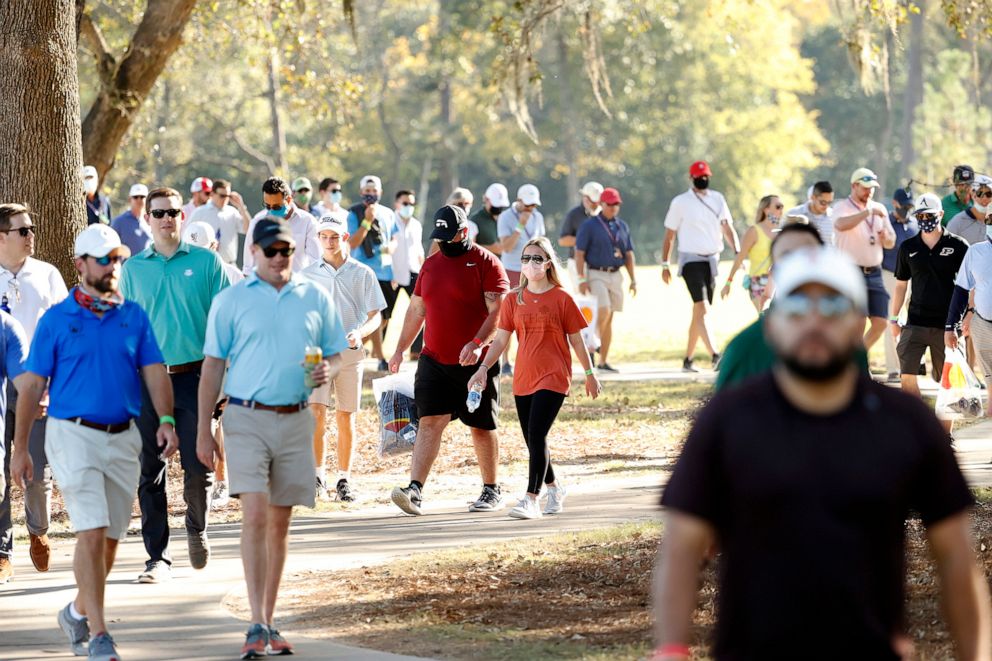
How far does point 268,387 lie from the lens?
24.6 feet

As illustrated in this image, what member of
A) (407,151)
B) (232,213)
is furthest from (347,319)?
(407,151)

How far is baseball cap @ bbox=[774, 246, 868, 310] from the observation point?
381 cm

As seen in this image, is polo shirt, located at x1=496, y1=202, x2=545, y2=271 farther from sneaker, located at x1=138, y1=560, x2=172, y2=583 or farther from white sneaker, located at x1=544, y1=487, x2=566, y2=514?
sneaker, located at x1=138, y1=560, x2=172, y2=583

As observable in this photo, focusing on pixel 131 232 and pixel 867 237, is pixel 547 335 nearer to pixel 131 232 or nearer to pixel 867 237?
pixel 867 237

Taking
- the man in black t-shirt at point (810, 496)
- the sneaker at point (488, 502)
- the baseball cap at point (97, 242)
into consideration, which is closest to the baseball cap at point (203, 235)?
the sneaker at point (488, 502)

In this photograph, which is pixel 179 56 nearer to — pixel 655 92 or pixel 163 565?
pixel 163 565

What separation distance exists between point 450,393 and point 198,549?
2.53 m

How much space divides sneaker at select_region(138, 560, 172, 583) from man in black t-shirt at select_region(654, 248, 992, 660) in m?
5.89

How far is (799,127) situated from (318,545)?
57380mm

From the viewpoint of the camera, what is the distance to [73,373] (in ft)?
24.8

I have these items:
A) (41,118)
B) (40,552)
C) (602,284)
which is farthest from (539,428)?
(602,284)

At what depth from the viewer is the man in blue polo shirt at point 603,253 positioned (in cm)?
1916

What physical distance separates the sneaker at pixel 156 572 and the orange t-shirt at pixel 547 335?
9.18 feet

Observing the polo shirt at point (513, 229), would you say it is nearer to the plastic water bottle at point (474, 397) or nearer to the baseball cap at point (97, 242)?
the plastic water bottle at point (474, 397)
